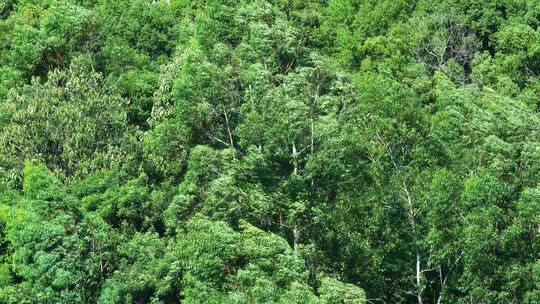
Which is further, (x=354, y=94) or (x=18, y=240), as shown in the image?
(x=354, y=94)

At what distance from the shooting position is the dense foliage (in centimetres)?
4972

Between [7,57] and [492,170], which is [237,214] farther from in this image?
[7,57]

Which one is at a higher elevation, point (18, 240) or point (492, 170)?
point (492, 170)

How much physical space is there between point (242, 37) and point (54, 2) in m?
19.3

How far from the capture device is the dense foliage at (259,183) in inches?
1957

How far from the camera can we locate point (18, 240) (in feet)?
181

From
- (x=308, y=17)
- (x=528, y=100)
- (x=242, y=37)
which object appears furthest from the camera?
(x=308, y=17)

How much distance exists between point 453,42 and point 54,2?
32027 millimetres

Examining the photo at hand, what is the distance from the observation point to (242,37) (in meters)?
68.8

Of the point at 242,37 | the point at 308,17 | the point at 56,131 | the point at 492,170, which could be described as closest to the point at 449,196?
the point at 492,170

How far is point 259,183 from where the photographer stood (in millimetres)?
55000

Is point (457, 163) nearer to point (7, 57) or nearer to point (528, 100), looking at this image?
point (528, 100)

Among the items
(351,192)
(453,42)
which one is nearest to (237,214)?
(351,192)

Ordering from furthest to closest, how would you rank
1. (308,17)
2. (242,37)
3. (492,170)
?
(308,17) → (242,37) → (492,170)
